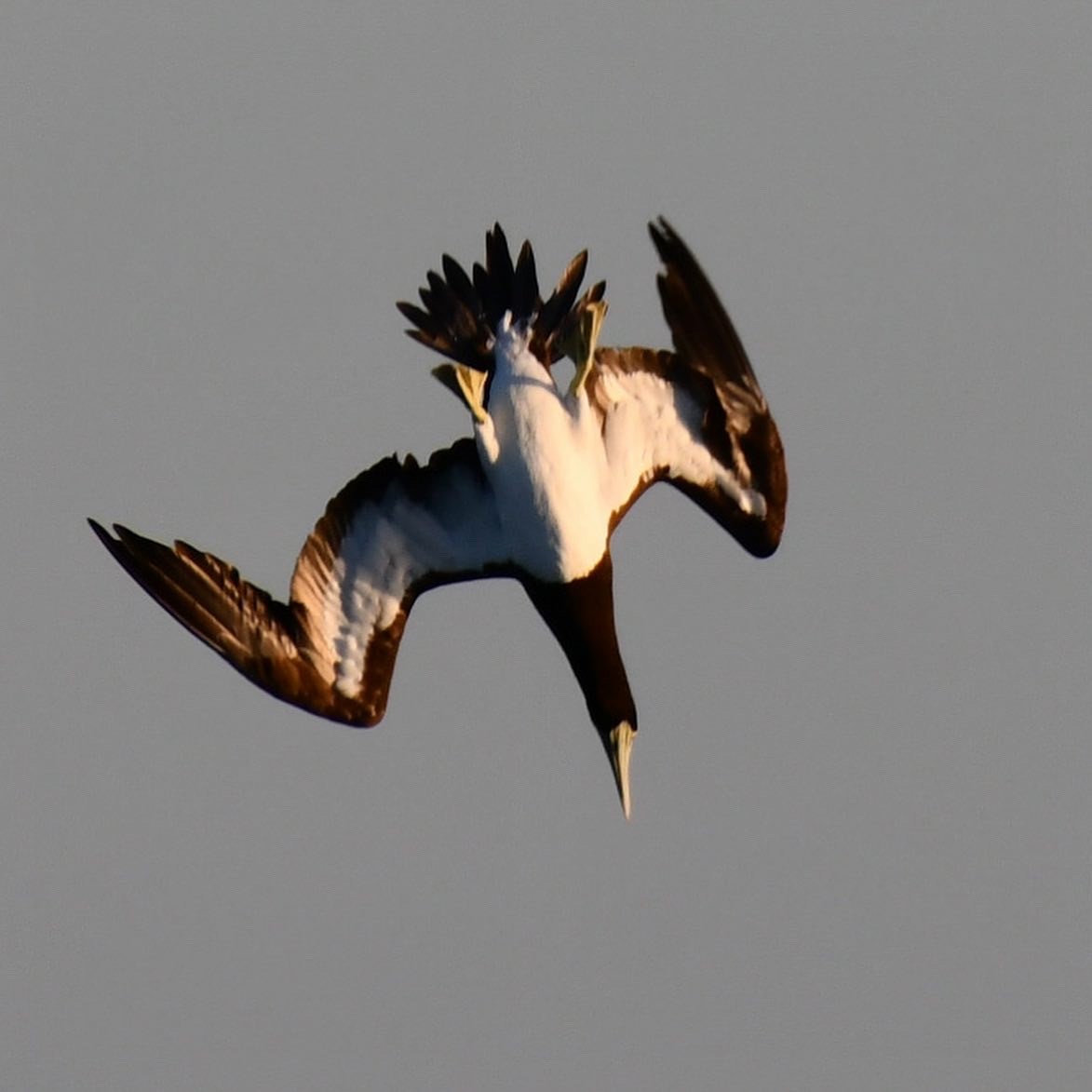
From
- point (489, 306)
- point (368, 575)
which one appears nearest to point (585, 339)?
point (489, 306)

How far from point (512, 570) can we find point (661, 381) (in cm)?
132

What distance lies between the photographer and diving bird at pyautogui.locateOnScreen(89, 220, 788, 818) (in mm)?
21359

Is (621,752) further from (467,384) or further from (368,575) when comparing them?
(467,384)

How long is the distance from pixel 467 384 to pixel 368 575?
3.76 feet

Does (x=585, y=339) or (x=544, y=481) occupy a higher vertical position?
(x=585, y=339)

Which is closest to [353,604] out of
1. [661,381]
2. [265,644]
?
[265,644]

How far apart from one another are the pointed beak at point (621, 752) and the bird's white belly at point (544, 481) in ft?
2.99

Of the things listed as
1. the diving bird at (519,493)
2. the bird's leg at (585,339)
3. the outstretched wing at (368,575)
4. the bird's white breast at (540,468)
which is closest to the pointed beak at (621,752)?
the diving bird at (519,493)

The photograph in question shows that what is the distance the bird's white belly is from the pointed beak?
913mm

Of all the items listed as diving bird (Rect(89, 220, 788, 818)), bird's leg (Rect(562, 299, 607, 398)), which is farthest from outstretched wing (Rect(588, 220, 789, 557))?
bird's leg (Rect(562, 299, 607, 398))

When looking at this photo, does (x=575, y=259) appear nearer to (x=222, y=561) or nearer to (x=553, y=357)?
(x=553, y=357)

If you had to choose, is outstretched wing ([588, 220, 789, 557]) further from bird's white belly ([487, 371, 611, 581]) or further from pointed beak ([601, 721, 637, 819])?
pointed beak ([601, 721, 637, 819])

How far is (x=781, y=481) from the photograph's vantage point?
2214 cm

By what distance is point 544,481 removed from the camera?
21.3 meters
